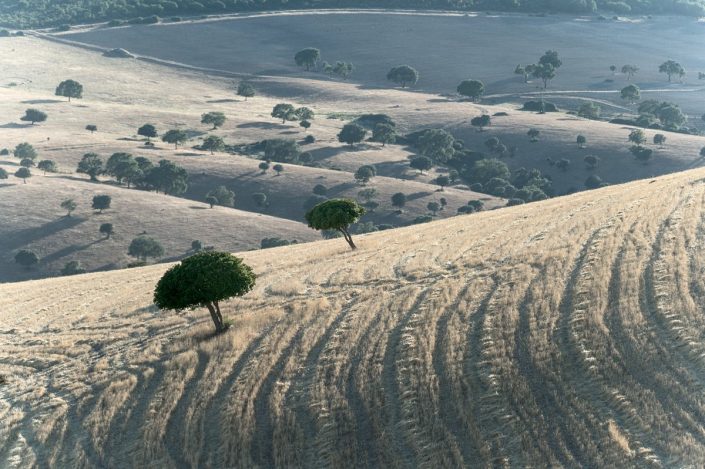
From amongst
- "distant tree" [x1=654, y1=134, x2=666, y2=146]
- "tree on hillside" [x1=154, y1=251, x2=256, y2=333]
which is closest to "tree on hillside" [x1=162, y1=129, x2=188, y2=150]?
"distant tree" [x1=654, y1=134, x2=666, y2=146]

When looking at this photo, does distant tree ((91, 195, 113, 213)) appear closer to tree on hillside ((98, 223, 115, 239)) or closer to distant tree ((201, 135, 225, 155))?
tree on hillside ((98, 223, 115, 239))

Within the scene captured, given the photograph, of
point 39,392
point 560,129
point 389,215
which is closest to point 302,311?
point 39,392

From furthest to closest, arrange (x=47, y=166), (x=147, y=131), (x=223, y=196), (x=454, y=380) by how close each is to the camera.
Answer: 1. (x=147, y=131)
2. (x=47, y=166)
3. (x=223, y=196)
4. (x=454, y=380)

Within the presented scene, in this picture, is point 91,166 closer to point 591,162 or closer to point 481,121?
point 481,121

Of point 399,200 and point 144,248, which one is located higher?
point 399,200

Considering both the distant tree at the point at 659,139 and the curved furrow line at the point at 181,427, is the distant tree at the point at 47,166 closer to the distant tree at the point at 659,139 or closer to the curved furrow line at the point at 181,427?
the curved furrow line at the point at 181,427

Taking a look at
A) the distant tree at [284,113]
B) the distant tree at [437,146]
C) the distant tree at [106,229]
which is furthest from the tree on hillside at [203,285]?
the distant tree at [284,113]

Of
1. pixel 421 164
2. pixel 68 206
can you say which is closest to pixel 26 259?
pixel 68 206
